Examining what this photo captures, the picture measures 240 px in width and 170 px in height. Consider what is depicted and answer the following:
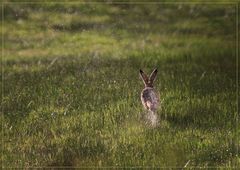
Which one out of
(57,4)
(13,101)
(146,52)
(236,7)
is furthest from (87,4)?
(236,7)

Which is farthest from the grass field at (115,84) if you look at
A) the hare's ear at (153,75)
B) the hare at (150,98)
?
the hare's ear at (153,75)

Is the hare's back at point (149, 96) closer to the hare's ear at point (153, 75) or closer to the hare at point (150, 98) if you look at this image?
the hare at point (150, 98)

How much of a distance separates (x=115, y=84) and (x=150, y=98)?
2.99ft

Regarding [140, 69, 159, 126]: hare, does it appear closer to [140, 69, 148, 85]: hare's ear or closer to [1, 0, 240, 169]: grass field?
[140, 69, 148, 85]: hare's ear

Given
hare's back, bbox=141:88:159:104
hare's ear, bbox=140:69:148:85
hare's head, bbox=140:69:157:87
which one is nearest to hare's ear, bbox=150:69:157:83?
hare's head, bbox=140:69:157:87

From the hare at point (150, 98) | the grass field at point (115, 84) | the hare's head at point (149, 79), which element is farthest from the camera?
the hare's head at point (149, 79)

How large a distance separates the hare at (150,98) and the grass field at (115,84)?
0.53 feet

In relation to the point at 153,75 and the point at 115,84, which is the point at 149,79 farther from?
the point at 115,84

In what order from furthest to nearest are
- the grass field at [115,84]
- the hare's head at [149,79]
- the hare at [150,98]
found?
1. the hare's head at [149,79]
2. the hare at [150,98]
3. the grass field at [115,84]

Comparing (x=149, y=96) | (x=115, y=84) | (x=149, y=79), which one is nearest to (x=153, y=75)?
(x=149, y=79)

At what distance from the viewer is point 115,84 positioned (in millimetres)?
11875

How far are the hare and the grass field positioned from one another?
0.16m

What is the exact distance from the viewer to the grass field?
1112 centimetres

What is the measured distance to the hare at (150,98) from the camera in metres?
11.5
